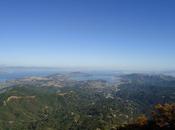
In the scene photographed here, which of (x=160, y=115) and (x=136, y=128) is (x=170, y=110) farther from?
(x=136, y=128)

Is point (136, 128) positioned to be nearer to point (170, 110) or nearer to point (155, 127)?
point (155, 127)

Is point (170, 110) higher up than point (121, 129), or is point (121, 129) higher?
point (170, 110)

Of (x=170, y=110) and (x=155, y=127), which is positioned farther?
(x=170, y=110)

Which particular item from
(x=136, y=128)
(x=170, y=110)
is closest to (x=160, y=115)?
(x=170, y=110)

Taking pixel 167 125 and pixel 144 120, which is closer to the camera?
pixel 167 125

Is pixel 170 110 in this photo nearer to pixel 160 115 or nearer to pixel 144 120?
pixel 160 115

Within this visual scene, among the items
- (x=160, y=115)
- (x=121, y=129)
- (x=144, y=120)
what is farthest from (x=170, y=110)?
(x=121, y=129)

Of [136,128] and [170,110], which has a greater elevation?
[170,110]
